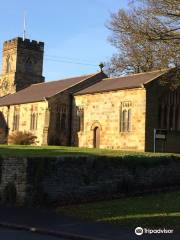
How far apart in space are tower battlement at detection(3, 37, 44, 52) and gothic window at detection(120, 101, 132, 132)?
3296 cm

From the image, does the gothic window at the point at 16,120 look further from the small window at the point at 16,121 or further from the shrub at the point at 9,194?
the shrub at the point at 9,194

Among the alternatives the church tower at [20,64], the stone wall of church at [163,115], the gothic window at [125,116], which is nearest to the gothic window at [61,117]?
the gothic window at [125,116]

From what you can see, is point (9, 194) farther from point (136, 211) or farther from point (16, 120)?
point (16, 120)

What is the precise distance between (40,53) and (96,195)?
175 feet

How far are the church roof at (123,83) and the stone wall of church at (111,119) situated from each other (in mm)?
384

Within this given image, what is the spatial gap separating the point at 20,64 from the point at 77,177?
168 feet

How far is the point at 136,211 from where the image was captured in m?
16.9

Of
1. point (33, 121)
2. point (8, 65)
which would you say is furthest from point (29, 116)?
point (8, 65)

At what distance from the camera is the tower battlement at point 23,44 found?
2727 inches

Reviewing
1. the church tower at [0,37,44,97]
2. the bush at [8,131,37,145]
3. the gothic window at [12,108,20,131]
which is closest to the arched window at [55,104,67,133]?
the bush at [8,131,37,145]

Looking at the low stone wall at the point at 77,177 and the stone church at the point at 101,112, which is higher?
the stone church at the point at 101,112

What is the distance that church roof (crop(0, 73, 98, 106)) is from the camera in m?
49.7

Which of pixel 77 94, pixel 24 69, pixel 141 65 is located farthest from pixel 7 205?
pixel 24 69

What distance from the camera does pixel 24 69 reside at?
70000mm
